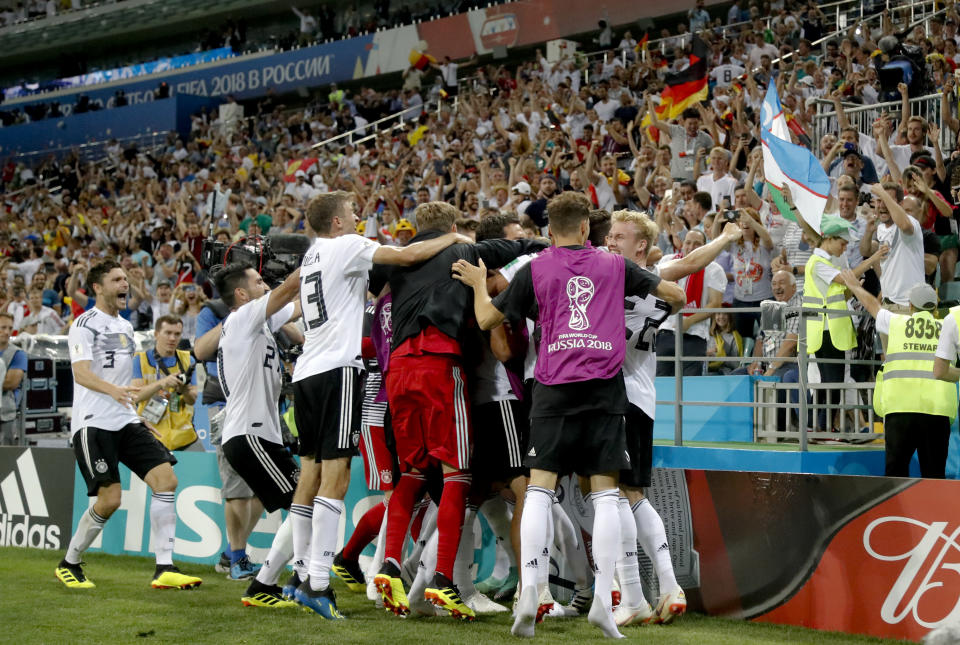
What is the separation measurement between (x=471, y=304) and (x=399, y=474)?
135 cm

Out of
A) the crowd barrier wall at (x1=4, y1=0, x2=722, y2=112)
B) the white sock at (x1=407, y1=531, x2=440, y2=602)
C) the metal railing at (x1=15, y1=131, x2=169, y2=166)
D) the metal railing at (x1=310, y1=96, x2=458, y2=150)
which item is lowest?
the white sock at (x1=407, y1=531, x2=440, y2=602)

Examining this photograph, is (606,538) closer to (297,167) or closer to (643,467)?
(643,467)

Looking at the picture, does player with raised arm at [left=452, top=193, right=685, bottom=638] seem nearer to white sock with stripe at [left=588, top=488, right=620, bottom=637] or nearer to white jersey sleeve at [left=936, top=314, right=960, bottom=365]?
white sock with stripe at [left=588, top=488, right=620, bottom=637]

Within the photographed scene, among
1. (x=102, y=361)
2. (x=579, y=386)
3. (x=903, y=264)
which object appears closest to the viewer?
(x=579, y=386)

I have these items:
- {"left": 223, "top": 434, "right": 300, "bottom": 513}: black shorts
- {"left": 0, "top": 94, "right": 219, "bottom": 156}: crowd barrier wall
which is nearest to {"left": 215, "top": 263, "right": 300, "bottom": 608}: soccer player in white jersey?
{"left": 223, "top": 434, "right": 300, "bottom": 513}: black shorts

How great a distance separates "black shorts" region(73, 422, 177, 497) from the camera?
7.71 meters

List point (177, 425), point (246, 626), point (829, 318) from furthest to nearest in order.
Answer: point (177, 425) → point (829, 318) → point (246, 626)

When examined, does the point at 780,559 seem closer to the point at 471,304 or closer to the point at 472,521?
the point at 472,521

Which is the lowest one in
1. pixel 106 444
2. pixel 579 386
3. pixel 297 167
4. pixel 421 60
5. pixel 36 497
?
pixel 36 497

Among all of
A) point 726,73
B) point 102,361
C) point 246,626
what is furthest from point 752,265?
point 726,73

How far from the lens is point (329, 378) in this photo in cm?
622

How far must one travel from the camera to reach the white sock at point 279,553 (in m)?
6.39

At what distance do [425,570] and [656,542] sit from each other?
4.37ft

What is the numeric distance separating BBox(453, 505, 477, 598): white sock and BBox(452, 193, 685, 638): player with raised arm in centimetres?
105
